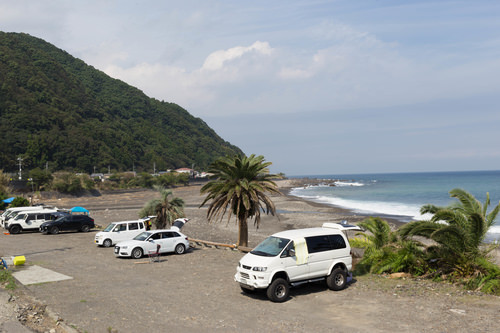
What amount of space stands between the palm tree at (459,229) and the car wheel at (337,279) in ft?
10.4

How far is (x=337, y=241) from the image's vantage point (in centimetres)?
1349

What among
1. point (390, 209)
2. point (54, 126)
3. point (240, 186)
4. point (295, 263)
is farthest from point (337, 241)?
point (54, 126)

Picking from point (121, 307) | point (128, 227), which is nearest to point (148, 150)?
point (128, 227)

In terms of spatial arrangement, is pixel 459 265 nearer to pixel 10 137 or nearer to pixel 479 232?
pixel 479 232

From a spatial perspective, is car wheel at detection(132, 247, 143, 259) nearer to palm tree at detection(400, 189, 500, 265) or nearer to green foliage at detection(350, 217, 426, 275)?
green foliage at detection(350, 217, 426, 275)

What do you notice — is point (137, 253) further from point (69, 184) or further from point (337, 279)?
Result: point (69, 184)

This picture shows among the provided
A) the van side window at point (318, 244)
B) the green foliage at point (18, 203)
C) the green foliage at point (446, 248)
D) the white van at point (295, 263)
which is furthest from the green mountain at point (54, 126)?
the van side window at point (318, 244)

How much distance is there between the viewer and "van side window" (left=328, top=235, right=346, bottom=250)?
43.9 ft

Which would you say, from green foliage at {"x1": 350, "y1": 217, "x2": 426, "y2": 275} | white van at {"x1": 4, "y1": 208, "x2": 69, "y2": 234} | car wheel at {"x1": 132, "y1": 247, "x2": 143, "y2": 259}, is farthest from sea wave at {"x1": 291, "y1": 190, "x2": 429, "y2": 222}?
white van at {"x1": 4, "y1": 208, "x2": 69, "y2": 234}

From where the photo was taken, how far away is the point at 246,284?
12.2 m

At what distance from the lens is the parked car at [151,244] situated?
66.9 ft

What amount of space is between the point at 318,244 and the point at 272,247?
1531 millimetres

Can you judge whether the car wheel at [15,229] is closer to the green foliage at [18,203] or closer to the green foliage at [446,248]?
the green foliage at [18,203]

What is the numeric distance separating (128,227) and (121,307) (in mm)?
14672
